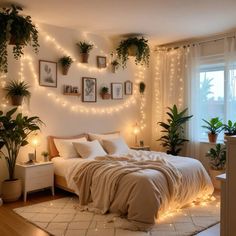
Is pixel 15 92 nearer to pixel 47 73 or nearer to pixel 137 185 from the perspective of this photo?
pixel 47 73

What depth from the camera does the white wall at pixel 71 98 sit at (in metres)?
4.60

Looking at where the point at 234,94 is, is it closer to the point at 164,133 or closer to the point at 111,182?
the point at 164,133

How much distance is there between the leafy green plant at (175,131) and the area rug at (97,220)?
1.77 m

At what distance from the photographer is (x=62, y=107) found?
4977 millimetres

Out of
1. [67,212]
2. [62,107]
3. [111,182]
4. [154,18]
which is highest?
[154,18]

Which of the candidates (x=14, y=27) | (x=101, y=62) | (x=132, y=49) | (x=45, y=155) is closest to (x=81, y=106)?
(x=101, y=62)

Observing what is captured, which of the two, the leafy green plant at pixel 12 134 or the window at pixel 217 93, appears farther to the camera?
the window at pixel 217 93

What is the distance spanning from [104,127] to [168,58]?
208 cm

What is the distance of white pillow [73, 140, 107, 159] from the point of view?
4.57 metres

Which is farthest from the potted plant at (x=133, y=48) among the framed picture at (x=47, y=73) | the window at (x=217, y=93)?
the framed picture at (x=47, y=73)

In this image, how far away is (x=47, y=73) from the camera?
476 cm

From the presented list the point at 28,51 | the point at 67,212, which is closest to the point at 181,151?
Answer: the point at 67,212

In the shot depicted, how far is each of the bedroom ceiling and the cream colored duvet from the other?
2.17 metres

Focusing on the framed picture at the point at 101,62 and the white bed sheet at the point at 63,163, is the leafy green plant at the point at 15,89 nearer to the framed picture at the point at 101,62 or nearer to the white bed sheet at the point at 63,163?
the white bed sheet at the point at 63,163
